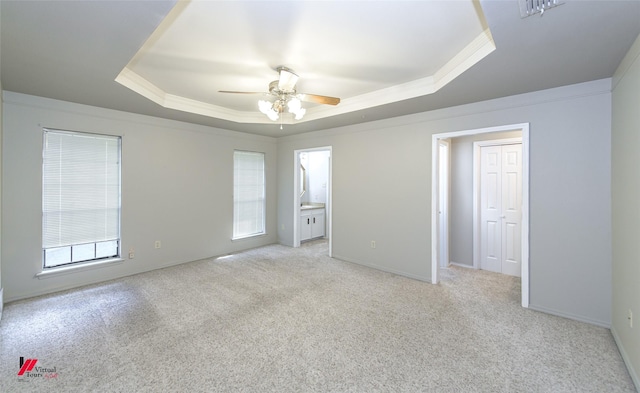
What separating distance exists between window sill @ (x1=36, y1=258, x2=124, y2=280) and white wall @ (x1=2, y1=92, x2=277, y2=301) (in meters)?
0.05

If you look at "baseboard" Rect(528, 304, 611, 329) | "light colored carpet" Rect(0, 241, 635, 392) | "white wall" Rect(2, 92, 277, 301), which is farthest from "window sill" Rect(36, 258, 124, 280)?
"baseboard" Rect(528, 304, 611, 329)

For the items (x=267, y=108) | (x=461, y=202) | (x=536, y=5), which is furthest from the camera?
(x=461, y=202)

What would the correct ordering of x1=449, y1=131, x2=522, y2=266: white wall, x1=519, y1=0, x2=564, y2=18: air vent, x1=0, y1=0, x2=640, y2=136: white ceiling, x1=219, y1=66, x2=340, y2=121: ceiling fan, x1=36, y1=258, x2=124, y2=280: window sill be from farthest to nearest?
x1=449, y1=131, x2=522, y2=266: white wall → x1=36, y1=258, x2=124, y2=280: window sill → x1=219, y1=66, x2=340, y2=121: ceiling fan → x1=0, y1=0, x2=640, y2=136: white ceiling → x1=519, y1=0, x2=564, y2=18: air vent

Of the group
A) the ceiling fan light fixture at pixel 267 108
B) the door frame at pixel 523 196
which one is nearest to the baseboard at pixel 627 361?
the door frame at pixel 523 196

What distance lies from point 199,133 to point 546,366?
5337mm

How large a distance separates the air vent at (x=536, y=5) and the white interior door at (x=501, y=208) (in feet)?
9.83

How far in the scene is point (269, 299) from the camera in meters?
3.31

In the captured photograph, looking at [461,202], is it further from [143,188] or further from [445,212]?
[143,188]

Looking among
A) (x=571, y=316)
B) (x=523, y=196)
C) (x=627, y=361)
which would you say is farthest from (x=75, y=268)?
(x=571, y=316)

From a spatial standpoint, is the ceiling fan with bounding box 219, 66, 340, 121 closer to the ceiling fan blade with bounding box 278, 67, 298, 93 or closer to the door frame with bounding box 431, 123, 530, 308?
the ceiling fan blade with bounding box 278, 67, 298, 93

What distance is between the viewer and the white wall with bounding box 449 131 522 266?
4504 mm

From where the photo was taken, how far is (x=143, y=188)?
422 centimetres

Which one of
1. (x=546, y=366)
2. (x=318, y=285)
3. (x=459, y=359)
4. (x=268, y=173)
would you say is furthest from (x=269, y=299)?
(x=268, y=173)

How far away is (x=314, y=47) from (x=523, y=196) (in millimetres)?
2798
